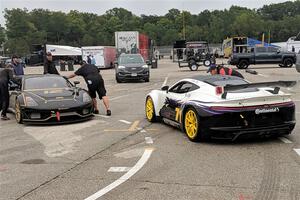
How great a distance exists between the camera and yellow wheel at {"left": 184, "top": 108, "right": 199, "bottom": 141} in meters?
8.29

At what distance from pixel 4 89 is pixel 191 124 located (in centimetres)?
626

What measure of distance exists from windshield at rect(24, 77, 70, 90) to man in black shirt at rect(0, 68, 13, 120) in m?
0.64

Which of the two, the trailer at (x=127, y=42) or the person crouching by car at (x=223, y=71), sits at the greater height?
the trailer at (x=127, y=42)

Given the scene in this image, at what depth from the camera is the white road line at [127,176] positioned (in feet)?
18.0

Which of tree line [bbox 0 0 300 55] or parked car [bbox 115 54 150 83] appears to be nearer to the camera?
parked car [bbox 115 54 150 83]

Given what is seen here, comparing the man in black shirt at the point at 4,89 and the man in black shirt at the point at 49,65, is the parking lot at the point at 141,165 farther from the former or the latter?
the man in black shirt at the point at 49,65

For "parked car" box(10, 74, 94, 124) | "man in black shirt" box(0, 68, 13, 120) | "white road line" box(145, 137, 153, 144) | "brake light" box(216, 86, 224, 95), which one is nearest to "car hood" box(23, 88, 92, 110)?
"parked car" box(10, 74, 94, 124)

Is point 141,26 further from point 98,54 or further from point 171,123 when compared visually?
point 171,123

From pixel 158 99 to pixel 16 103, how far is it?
373 cm

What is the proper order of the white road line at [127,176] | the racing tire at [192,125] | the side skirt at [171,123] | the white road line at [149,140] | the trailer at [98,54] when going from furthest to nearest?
the trailer at [98,54]
the side skirt at [171,123]
the white road line at [149,140]
the racing tire at [192,125]
the white road line at [127,176]

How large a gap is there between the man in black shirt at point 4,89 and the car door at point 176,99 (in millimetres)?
A: 4732

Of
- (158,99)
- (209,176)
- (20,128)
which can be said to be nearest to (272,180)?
(209,176)

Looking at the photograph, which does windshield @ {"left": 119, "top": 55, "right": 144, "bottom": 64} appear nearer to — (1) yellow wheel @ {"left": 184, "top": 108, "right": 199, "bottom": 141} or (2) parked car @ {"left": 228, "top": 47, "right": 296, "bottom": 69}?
(2) parked car @ {"left": 228, "top": 47, "right": 296, "bottom": 69}

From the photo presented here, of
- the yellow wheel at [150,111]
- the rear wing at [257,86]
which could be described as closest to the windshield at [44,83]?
the yellow wheel at [150,111]
